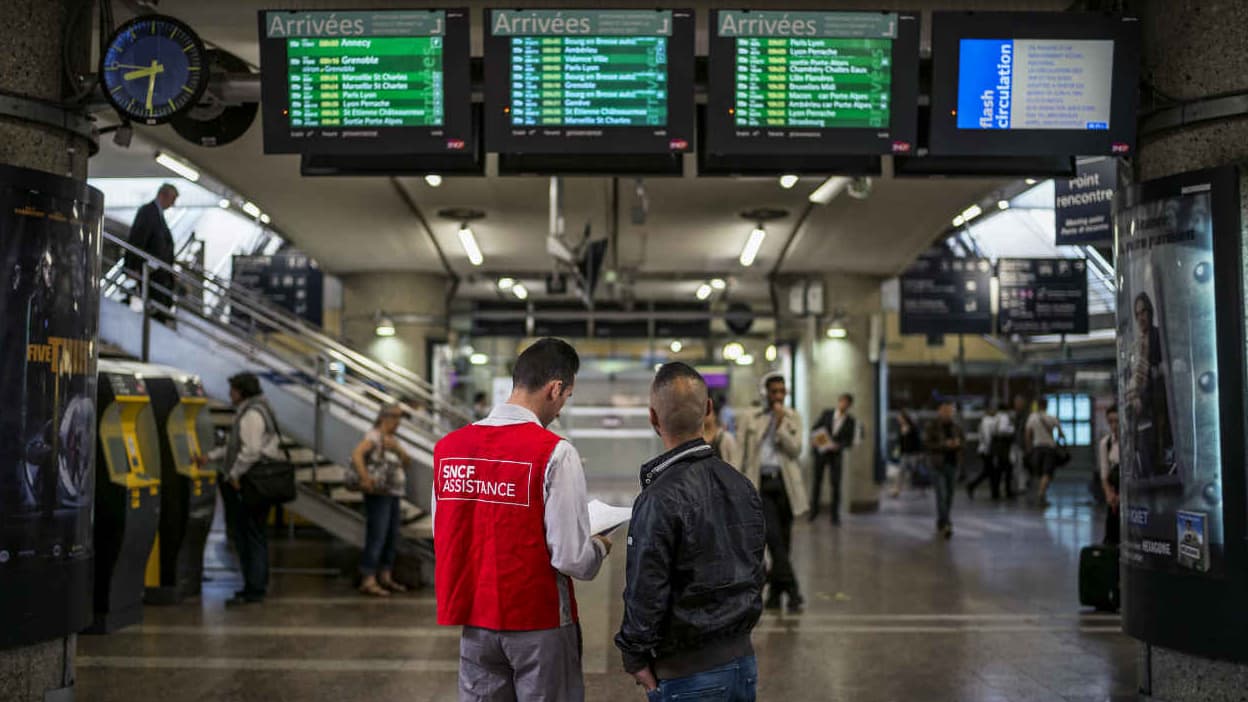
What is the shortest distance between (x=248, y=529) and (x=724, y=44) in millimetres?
5366

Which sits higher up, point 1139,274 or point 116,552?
point 1139,274

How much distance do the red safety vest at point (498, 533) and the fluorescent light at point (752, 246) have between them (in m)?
12.5

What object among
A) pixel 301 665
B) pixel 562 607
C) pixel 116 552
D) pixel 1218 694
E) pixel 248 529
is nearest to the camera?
pixel 562 607

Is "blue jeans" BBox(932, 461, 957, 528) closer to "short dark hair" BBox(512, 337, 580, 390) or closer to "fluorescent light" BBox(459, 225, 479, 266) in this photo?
"fluorescent light" BBox(459, 225, 479, 266)

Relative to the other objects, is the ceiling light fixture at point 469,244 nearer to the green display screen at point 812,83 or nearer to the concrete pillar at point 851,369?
the concrete pillar at point 851,369

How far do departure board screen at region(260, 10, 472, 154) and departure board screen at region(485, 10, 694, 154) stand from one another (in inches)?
8.8

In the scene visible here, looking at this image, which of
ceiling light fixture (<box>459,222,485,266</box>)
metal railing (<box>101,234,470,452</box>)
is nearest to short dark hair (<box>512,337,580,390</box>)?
metal railing (<box>101,234,470,452</box>)

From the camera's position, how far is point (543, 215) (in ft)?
49.3

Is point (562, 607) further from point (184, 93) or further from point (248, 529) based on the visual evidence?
point (248, 529)

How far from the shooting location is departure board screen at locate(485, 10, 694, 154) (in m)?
6.11

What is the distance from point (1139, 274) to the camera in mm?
5617

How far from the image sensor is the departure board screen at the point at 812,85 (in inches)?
241

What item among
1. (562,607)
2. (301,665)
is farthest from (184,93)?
(562,607)

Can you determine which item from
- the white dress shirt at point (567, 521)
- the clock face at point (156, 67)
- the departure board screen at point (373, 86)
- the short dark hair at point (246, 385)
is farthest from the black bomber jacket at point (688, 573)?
the short dark hair at point (246, 385)
